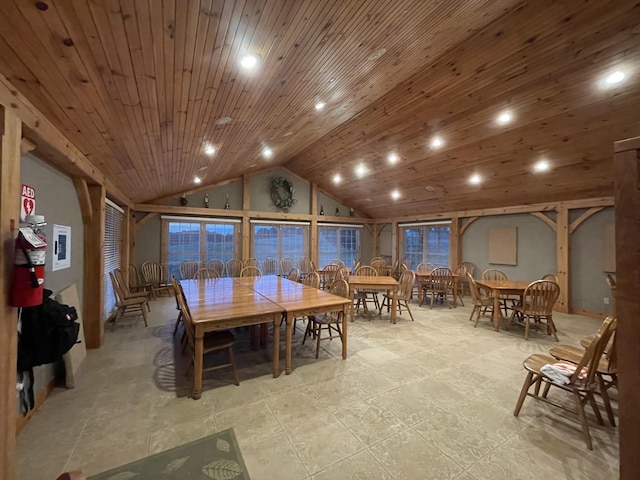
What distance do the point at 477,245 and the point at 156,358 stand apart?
741cm

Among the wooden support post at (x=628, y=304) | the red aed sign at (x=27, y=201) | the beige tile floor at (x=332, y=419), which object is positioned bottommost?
the beige tile floor at (x=332, y=419)

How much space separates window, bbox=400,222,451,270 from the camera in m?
7.96

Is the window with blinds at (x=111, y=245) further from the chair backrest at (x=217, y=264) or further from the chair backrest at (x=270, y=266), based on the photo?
the chair backrest at (x=270, y=266)

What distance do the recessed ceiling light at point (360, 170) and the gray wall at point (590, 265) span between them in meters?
4.35

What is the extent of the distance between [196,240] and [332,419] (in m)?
6.41

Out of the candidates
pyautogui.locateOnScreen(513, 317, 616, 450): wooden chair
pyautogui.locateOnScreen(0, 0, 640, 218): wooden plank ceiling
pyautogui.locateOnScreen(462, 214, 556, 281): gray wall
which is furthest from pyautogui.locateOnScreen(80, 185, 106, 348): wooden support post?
pyautogui.locateOnScreen(462, 214, 556, 281): gray wall

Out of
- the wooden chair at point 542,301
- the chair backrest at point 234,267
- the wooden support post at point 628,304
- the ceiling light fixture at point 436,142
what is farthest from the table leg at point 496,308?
the chair backrest at point 234,267

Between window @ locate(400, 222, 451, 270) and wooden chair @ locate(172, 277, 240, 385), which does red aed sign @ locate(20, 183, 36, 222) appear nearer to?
wooden chair @ locate(172, 277, 240, 385)

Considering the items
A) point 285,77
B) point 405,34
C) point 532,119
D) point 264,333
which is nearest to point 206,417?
point 264,333

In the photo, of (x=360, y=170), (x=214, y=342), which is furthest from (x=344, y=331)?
(x=360, y=170)

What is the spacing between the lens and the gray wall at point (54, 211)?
7.37 ft

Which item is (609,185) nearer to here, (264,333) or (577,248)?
(577,248)

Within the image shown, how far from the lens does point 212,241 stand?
7492 mm

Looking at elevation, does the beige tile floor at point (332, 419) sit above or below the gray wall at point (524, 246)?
below
